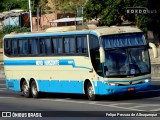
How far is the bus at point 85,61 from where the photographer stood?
24.3 meters

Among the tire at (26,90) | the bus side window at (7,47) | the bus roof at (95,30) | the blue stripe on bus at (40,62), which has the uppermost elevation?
the bus roof at (95,30)

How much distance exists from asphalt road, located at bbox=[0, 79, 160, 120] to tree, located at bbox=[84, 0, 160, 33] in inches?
771

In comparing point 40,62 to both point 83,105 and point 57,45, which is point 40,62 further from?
point 83,105

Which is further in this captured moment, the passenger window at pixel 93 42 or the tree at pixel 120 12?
the tree at pixel 120 12

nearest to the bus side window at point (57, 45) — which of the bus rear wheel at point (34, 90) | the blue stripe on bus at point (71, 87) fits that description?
the blue stripe on bus at point (71, 87)

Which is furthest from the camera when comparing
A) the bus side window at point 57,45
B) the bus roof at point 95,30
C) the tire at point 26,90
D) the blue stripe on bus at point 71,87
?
the tire at point 26,90

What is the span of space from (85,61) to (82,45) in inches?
27.3

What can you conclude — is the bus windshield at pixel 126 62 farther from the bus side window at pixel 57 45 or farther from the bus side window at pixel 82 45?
the bus side window at pixel 57 45

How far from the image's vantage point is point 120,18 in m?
50.6

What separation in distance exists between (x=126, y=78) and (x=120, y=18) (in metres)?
26.7

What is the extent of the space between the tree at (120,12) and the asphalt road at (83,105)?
64.2ft

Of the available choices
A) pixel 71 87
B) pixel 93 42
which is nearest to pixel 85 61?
pixel 93 42

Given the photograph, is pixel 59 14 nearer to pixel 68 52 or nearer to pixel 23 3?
pixel 23 3

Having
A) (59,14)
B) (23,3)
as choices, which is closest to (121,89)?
(59,14)
